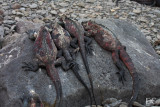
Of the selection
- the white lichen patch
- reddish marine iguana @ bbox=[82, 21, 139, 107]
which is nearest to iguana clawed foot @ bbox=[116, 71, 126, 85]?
reddish marine iguana @ bbox=[82, 21, 139, 107]

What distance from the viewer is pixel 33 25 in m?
8.80

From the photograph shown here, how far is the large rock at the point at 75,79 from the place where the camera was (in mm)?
5430

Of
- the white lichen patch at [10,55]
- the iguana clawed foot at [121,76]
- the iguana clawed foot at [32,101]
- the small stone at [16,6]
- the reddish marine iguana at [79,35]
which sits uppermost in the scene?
the reddish marine iguana at [79,35]

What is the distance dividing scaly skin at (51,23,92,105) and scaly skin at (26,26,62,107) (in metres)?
0.20

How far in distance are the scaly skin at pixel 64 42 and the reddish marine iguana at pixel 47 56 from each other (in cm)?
18

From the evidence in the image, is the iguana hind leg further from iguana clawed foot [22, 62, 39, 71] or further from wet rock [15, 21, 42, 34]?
wet rock [15, 21, 42, 34]

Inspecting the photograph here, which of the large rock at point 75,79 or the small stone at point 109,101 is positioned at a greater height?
the large rock at point 75,79

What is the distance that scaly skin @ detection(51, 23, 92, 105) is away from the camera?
18.9 feet

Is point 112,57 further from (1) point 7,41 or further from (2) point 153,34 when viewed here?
(2) point 153,34

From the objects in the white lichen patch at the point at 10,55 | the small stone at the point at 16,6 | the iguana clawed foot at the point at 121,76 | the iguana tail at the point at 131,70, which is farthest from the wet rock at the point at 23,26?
the iguana clawed foot at the point at 121,76

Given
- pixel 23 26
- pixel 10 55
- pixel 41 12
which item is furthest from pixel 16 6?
pixel 10 55

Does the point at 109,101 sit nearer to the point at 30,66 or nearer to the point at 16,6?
the point at 30,66

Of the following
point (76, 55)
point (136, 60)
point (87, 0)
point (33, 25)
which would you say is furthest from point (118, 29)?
point (87, 0)

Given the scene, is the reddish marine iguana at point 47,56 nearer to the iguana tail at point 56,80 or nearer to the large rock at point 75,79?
the iguana tail at point 56,80
